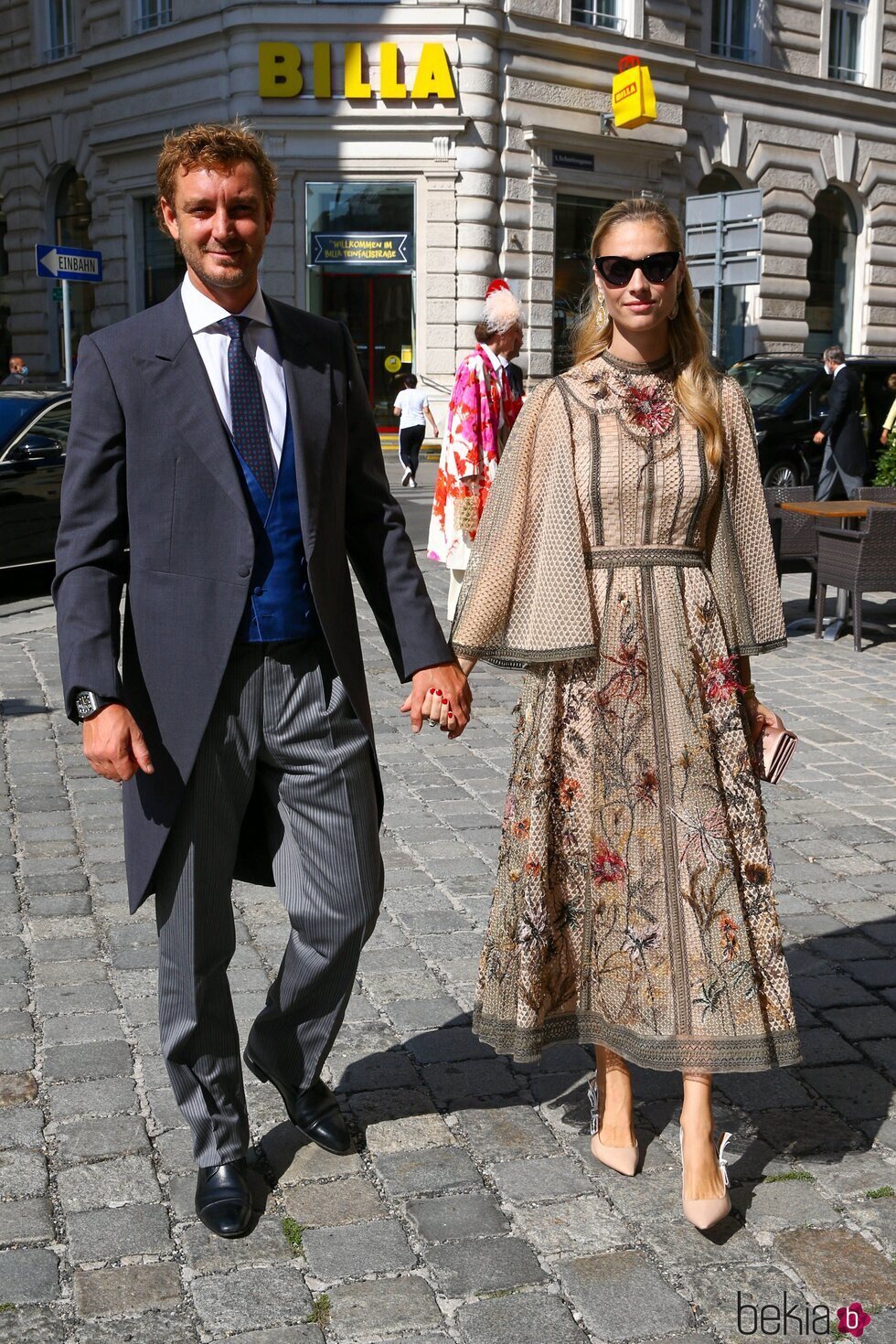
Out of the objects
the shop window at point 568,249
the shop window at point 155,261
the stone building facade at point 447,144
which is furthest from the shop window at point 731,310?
the shop window at point 155,261

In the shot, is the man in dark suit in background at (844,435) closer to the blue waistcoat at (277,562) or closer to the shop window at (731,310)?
the blue waistcoat at (277,562)

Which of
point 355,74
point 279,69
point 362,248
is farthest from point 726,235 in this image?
point 279,69

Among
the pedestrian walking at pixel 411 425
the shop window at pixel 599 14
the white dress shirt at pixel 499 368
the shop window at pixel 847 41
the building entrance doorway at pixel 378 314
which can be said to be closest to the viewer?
the white dress shirt at pixel 499 368

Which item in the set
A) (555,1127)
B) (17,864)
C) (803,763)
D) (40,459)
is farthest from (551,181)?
(555,1127)

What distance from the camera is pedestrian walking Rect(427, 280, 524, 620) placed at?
9.04m

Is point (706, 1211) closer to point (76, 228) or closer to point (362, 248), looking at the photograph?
point (362, 248)

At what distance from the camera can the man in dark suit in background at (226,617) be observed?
3.04 meters

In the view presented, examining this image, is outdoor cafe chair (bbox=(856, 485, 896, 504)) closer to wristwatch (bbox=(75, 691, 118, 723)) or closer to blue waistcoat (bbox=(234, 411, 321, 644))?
blue waistcoat (bbox=(234, 411, 321, 644))

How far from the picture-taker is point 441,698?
10.8 ft

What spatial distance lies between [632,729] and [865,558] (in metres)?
6.81

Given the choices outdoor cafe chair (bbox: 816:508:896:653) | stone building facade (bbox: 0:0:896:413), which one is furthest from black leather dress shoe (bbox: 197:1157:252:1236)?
stone building facade (bbox: 0:0:896:413)

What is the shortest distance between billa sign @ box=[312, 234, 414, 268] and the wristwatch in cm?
2261

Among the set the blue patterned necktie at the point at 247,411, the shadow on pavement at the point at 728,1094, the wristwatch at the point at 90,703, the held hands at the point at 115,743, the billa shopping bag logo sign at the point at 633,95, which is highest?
the billa shopping bag logo sign at the point at 633,95

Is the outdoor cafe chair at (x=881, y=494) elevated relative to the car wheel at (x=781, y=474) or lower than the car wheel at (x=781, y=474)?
elevated
